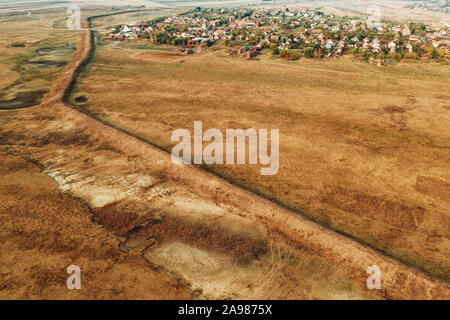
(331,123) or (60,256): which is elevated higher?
(331,123)

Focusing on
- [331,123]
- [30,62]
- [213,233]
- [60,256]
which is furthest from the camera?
[30,62]

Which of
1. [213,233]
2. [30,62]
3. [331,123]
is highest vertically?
[30,62]

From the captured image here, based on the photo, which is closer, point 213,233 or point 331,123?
point 213,233

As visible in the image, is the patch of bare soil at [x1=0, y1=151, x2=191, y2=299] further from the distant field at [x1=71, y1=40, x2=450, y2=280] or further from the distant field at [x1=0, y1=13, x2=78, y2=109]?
the distant field at [x1=0, y1=13, x2=78, y2=109]

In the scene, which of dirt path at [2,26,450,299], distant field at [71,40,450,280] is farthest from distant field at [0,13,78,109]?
dirt path at [2,26,450,299]

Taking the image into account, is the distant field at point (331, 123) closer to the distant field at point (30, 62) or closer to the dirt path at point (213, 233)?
the dirt path at point (213, 233)

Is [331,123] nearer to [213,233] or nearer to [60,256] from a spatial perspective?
[213,233]

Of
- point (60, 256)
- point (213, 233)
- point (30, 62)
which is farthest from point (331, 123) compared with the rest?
point (30, 62)

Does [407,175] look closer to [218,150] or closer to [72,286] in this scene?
[218,150]

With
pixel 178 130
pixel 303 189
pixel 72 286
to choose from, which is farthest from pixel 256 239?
pixel 178 130
